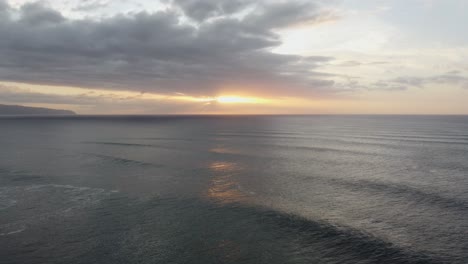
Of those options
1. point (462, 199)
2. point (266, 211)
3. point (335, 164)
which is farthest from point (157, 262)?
point (335, 164)

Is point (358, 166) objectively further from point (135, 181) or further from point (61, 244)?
point (61, 244)

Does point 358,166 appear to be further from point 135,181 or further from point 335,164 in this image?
point 135,181

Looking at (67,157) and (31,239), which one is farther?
(67,157)

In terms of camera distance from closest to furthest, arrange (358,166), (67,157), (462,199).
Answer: (462,199), (358,166), (67,157)

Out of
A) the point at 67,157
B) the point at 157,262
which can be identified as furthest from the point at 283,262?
the point at 67,157

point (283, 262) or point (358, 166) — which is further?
point (358, 166)

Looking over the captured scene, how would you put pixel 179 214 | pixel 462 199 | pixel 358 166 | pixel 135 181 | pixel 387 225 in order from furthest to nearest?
pixel 358 166 < pixel 135 181 < pixel 462 199 < pixel 179 214 < pixel 387 225

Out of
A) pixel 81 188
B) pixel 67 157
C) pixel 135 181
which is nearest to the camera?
pixel 81 188

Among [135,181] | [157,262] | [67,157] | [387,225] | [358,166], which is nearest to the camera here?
[157,262]
